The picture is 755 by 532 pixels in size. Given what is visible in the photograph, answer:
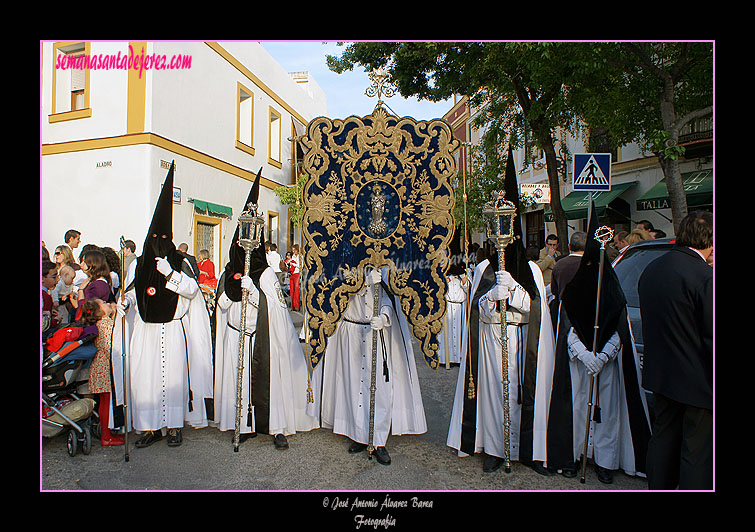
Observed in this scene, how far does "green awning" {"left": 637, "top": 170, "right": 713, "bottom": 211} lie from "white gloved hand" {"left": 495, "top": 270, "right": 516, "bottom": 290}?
10373 millimetres

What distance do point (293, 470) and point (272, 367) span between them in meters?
1.05

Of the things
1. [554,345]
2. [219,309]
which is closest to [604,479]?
[554,345]

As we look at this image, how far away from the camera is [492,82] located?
35.8ft

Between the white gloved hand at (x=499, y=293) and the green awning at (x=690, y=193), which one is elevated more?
the green awning at (x=690, y=193)

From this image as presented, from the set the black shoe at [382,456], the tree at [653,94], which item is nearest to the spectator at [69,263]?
the black shoe at [382,456]

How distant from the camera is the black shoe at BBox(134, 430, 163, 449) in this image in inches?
180

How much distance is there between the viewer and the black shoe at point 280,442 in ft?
14.8

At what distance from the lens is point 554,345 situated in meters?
4.21

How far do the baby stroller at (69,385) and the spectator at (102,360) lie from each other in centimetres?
8

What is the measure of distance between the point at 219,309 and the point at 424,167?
8.74ft

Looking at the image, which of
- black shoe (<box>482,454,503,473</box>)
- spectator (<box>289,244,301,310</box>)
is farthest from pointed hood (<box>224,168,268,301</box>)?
spectator (<box>289,244,301,310</box>)

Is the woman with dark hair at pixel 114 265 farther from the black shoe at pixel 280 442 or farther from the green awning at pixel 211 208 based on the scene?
the green awning at pixel 211 208
